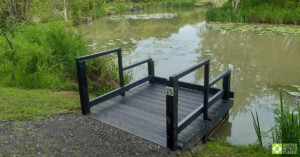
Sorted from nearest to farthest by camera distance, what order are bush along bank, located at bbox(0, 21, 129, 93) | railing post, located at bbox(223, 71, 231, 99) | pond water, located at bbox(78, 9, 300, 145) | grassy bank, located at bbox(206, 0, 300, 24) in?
railing post, located at bbox(223, 71, 231, 99) < pond water, located at bbox(78, 9, 300, 145) < bush along bank, located at bbox(0, 21, 129, 93) < grassy bank, located at bbox(206, 0, 300, 24)

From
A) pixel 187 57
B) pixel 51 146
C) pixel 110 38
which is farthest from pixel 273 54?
pixel 51 146

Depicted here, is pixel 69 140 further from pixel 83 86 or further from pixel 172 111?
pixel 172 111

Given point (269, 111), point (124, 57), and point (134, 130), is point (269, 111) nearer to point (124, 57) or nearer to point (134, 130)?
point (134, 130)

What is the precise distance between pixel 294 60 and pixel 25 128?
7421 mm

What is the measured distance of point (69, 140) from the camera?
9.16ft

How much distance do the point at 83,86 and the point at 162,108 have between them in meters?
1.15

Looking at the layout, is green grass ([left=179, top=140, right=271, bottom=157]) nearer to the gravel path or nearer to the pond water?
the gravel path

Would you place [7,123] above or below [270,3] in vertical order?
below

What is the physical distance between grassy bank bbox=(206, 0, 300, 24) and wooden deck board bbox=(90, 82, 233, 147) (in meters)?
12.2

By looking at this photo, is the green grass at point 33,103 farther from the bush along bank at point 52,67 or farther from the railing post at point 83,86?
the bush along bank at point 52,67

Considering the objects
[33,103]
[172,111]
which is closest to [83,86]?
[33,103]

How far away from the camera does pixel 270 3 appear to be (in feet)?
54.8

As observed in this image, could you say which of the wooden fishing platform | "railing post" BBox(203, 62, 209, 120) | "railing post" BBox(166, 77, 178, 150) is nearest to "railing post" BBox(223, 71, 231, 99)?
the wooden fishing platform

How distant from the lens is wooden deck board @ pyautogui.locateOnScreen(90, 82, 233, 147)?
3049 millimetres
